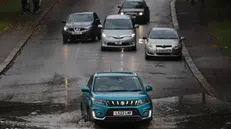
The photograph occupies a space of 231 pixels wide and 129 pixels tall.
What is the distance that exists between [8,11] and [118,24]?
16235mm

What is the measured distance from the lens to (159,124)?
17328mm

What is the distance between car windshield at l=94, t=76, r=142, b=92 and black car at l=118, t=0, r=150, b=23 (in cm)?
2656

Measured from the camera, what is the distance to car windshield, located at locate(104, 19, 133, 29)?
116 ft

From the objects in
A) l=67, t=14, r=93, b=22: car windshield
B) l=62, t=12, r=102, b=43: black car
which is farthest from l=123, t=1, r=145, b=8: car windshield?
l=62, t=12, r=102, b=43: black car

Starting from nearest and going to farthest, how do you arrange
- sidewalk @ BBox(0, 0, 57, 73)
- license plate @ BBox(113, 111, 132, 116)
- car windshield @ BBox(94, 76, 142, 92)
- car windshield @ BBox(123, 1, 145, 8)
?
license plate @ BBox(113, 111, 132, 116) → car windshield @ BBox(94, 76, 142, 92) → sidewalk @ BBox(0, 0, 57, 73) → car windshield @ BBox(123, 1, 145, 8)

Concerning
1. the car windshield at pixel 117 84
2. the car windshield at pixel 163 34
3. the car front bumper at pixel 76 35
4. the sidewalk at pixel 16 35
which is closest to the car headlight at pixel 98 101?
the car windshield at pixel 117 84

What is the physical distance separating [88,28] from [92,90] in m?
19.5

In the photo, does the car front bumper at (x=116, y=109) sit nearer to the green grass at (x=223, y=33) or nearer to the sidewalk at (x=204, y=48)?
the sidewalk at (x=204, y=48)

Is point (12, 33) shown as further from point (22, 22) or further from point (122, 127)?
point (122, 127)

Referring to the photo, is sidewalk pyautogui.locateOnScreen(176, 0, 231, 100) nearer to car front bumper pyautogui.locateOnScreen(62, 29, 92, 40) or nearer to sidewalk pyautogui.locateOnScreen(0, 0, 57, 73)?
car front bumper pyautogui.locateOnScreen(62, 29, 92, 40)

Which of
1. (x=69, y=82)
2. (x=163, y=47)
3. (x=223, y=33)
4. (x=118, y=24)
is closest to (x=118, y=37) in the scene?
(x=118, y=24)

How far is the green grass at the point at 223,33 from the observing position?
33922 millimetres

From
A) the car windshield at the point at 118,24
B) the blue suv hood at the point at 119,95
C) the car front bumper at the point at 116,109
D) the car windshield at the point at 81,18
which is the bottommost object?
the car windshield at the point at 81,18

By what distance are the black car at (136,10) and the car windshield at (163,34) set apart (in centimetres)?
1087
